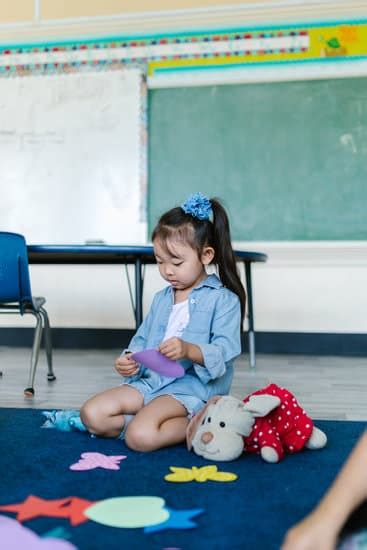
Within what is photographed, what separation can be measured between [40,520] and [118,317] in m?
2.87

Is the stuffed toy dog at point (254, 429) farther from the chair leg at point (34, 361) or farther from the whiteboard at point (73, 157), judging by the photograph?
the whiteboard at point (73, 157)

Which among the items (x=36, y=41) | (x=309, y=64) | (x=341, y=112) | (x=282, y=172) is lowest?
(x=282, y=172)

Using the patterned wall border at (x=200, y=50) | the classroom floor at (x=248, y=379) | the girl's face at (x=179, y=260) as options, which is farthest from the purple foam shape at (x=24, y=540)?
the patterned wall border at (x=200, y=50)

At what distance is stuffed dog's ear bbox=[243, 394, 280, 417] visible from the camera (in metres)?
1.29

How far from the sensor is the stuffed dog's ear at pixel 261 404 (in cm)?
129

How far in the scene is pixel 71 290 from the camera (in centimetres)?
381

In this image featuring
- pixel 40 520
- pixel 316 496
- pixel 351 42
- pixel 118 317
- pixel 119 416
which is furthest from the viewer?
pixel 118 317

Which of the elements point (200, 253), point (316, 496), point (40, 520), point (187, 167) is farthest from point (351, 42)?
point (40, 520)

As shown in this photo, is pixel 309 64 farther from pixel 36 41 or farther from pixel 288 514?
pixel 288 514

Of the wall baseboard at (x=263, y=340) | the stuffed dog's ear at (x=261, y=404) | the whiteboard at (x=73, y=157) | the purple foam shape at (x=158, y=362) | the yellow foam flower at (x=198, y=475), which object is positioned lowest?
the wall baseboard at (x=263, y=340)

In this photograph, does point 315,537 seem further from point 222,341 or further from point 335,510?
point 222,341

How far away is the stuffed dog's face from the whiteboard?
94.4 inches

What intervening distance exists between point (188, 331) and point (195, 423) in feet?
0.76

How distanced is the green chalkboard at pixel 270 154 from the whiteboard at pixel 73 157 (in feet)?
0.50
